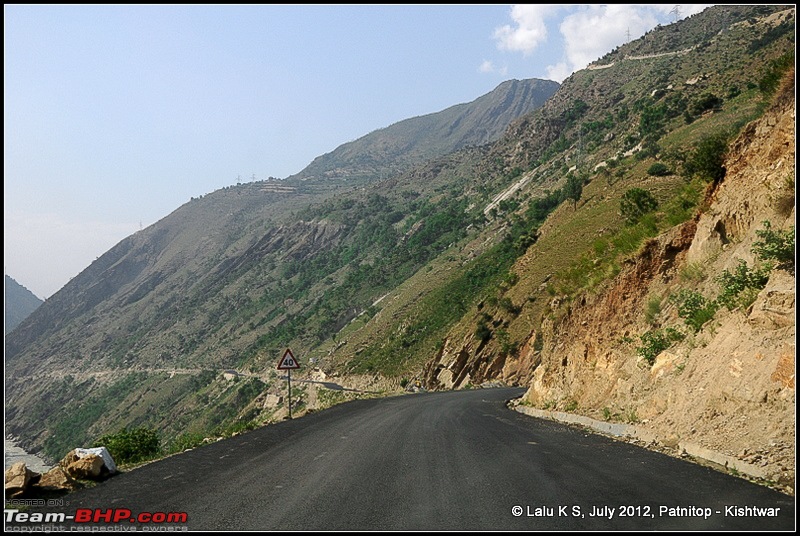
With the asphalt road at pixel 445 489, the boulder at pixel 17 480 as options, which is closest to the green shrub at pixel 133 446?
the asphalt road at pixel 445 489

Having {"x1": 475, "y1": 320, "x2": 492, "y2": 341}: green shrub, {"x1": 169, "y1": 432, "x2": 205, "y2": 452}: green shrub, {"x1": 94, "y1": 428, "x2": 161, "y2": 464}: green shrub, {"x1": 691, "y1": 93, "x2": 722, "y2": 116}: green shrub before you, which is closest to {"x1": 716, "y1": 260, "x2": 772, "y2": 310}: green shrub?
{"x1": 169, "y1": 432, "x2": 205, "y2": 452}: green shrub

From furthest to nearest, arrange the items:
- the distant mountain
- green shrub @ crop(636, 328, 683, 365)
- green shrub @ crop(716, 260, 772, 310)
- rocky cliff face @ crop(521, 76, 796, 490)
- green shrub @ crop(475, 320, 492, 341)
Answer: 1. green shrub @ crop(475, 320, 492, 341)
2. the distant mountain
3. green shrub @ crop(636, 328, 683, 365)
4. green shrub @ crop(716, 260, 772, 310)
5. rocky cliff face @ crop(521, 76, 796, 490)

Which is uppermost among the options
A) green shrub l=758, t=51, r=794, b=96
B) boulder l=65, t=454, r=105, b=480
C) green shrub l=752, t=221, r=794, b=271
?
green shrub l=758, t=51, r=794, b=96

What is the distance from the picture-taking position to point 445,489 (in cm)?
789

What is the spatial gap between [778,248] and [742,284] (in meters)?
1.13

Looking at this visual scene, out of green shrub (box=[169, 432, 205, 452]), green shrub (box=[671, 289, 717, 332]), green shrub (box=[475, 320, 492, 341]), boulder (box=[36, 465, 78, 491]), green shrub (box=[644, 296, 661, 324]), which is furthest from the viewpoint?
green shrub (box=[475, 320, 492, 341])

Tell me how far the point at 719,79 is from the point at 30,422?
533ft

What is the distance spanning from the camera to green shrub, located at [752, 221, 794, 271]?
1066cm

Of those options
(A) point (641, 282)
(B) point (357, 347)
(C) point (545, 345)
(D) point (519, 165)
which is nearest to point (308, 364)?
(B) point (357, 347)

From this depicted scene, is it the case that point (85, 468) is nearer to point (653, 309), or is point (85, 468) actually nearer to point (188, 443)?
point (188, 443)

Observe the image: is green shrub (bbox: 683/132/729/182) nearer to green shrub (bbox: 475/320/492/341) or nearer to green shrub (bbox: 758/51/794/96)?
green shrub (bbox: 758/51/794/96)

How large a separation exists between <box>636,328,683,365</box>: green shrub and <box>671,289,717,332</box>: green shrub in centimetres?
40

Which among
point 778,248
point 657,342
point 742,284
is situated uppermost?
point 778,248

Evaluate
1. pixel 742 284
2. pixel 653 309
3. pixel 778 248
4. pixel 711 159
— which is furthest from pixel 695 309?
pixel 711 159
